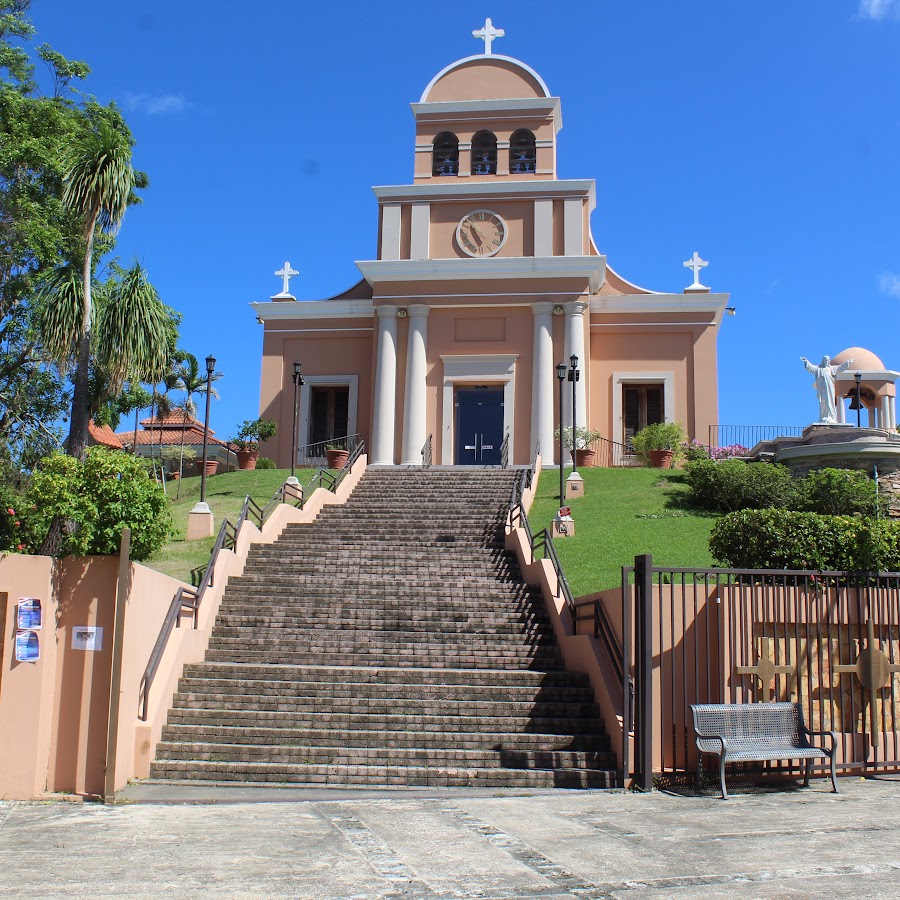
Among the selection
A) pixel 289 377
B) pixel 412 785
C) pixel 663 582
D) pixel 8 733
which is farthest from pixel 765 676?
pixel 289 377

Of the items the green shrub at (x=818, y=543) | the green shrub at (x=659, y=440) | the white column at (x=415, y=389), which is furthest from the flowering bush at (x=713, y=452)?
the green shrub at (x=818, y=543)

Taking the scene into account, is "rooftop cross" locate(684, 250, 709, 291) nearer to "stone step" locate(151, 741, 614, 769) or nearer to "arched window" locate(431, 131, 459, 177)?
"arched window" locate(431, 131, 459, 177)

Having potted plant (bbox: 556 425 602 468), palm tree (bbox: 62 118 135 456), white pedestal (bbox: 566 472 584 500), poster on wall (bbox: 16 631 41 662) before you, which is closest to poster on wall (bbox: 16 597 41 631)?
poster on wall (bbox: 16 631 41 662)

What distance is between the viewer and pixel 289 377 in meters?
29.6

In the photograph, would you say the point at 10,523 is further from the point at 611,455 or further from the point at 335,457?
the point at 611,455

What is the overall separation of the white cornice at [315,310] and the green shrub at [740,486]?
1217 centimetres

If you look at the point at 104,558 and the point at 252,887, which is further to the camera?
the point at 104,558

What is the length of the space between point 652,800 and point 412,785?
2.21 m

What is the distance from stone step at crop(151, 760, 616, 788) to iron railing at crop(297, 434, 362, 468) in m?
19.2

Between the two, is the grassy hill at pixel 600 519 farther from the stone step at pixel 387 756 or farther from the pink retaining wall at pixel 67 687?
the stone step at pixel 387 756

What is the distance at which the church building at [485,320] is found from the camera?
26.6m

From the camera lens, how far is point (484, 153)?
2916cm

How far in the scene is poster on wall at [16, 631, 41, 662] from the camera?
27.9ft

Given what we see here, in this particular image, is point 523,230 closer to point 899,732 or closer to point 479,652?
point 479,652
